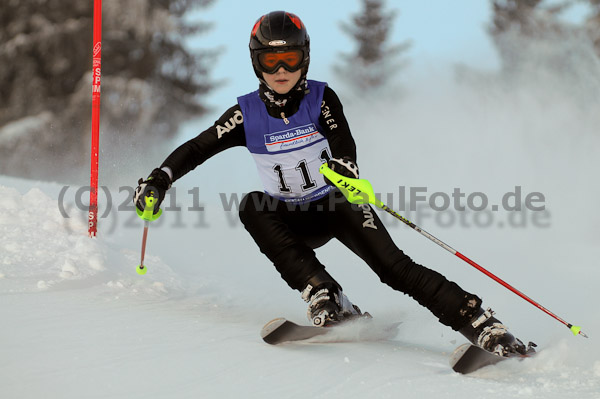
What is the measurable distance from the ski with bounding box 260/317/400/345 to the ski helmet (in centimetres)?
152

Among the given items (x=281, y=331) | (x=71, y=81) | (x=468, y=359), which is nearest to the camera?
(x=468, y=359)

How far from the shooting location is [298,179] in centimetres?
361

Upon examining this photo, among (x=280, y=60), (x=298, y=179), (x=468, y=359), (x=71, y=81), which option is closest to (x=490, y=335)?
(x=468, y=359)

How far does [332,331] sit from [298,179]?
3.22ft

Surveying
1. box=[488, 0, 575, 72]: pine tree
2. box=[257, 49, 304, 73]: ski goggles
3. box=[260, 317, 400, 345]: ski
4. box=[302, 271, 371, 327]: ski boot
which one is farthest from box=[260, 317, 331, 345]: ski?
box=[488, 0, 575, 72]: pine tree

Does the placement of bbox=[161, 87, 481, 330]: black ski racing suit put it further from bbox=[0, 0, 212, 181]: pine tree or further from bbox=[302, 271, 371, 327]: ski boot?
bbox=[0, 0, 212, 181]: pine tree

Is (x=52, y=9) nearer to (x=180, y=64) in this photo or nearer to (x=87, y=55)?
(x=87, y=55)

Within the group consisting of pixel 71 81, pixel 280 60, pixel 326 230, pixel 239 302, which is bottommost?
pixel 239 302

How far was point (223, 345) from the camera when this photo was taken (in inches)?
118

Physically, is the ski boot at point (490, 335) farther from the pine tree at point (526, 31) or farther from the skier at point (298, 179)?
the pine tree at point (526, 31)

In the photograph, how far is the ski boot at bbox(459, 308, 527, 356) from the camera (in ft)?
9.71

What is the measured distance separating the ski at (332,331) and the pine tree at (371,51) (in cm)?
1562

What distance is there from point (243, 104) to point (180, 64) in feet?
40.4

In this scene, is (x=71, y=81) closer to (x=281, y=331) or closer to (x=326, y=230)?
(x=326, y=230)
